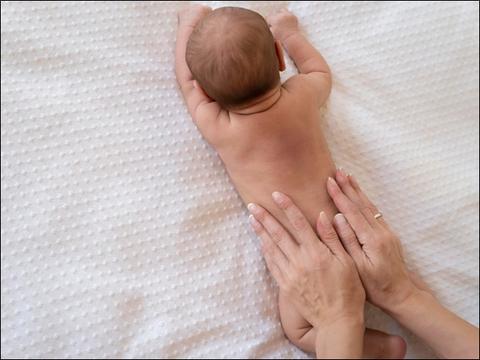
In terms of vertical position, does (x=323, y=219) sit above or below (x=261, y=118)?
below

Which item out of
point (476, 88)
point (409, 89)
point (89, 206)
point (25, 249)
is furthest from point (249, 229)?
point (476, 88)

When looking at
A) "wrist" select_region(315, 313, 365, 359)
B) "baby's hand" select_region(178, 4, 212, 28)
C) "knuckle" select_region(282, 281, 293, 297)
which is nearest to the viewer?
"wrist" select_region(315, 313, 365, 359)

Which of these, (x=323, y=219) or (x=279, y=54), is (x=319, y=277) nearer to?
(x=323, y=219)

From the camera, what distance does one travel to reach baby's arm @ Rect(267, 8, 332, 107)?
113 centimetres

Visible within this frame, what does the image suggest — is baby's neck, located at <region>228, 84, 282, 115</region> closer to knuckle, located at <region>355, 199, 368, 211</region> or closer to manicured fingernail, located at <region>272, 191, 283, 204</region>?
manicured fingernail, located at <region>272, 191, 283, 204</region>

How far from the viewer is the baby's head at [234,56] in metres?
0.87

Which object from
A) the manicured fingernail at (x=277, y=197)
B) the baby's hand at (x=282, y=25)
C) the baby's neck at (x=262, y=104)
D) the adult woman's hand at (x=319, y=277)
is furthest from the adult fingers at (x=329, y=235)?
the baby's hand at (x=282, y=25)

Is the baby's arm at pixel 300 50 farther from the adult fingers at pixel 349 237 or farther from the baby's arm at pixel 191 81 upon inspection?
the adult fingers at pixel 349 237

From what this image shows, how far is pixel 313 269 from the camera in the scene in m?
0.94

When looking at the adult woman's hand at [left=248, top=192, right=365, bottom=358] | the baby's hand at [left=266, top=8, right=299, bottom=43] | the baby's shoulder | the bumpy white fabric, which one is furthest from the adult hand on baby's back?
the baby's hand at [left=266, top=8, right=299, bottom=43]

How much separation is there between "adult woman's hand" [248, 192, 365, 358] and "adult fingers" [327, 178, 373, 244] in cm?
5

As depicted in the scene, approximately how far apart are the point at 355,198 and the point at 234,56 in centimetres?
46

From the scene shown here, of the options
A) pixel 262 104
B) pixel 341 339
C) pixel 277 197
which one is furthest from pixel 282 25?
pixel 341 339

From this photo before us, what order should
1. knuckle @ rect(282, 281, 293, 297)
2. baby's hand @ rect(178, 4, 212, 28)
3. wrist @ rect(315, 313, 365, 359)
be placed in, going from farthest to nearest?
baby's hand @ rect(178, 4, 212, 28), knuckle @ rect(282, 281, 293, 297), wrist @ rect(315, 313, 365, 359)
